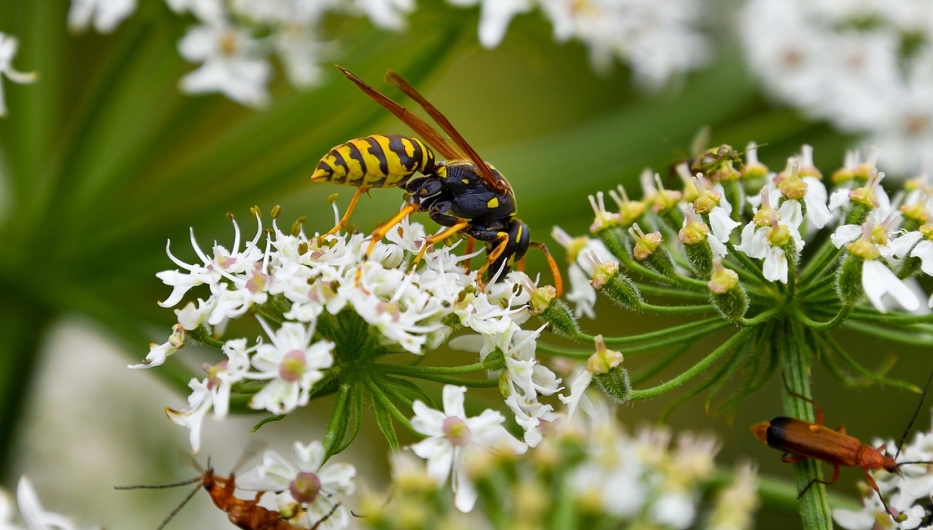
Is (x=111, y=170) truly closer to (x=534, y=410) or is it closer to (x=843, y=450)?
(x=534, y=410)

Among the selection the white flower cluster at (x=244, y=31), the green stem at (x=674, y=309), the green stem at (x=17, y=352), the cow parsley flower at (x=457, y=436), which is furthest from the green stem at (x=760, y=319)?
the green stem at (x=17, y=352)

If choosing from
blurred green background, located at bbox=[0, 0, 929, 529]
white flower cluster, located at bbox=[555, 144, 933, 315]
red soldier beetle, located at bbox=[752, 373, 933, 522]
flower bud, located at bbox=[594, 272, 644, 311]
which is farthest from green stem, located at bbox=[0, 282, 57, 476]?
red soldier beetle, located at bbox=[752, 373, 933, 522]

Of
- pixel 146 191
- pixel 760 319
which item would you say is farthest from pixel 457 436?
pixel 146 191

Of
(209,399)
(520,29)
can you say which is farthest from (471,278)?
(520,29)

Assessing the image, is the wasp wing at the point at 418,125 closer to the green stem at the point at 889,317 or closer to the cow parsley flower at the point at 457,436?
the cow parsley flower at the point at 457,436

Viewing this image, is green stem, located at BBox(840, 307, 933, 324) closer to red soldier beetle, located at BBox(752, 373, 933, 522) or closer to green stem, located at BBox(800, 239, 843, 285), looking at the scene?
green stem, located at BBox(800, 239, 843, 285)
